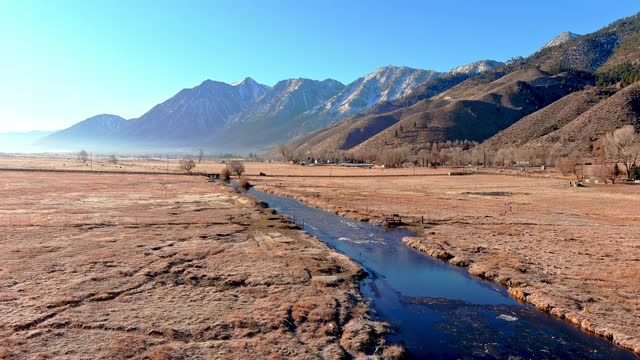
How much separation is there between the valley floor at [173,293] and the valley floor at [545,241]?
12.0m

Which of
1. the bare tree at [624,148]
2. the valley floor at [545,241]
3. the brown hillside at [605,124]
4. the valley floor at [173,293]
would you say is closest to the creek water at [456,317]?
the valley floor at [545,241]

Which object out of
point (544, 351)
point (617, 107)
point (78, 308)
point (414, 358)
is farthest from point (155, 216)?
point (617, 107)

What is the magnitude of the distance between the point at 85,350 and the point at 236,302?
817 cm

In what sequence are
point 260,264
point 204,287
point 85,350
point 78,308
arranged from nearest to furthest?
point 85,350 < point 78,308 < point 204,287 < point 260,264

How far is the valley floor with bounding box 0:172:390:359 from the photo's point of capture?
59.9ft

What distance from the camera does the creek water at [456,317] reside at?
19.5 metres

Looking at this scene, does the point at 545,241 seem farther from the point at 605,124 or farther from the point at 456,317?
the point at 605,124

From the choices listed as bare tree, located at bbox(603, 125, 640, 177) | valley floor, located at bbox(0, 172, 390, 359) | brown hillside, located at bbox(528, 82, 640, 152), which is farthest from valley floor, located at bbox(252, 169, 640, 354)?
brown hillside, located at bbox(528, 82, 640, 152)

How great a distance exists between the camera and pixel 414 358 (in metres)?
18.7

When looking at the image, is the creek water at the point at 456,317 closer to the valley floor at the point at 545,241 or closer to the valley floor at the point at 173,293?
the valley floor at the point at 545,241

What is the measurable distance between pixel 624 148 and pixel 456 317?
429 feet

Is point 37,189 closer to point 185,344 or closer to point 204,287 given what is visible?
point 204,287

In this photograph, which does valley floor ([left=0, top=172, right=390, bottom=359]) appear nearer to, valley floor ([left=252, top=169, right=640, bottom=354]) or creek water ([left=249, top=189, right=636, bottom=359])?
creek water ([left=249, top=189, right=636, bottom=359])

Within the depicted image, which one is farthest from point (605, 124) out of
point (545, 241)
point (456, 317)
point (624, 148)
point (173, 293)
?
point (173, 293)
